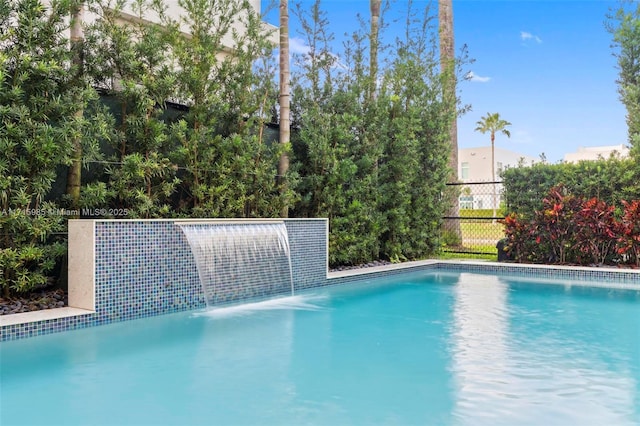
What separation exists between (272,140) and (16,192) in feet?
15.2

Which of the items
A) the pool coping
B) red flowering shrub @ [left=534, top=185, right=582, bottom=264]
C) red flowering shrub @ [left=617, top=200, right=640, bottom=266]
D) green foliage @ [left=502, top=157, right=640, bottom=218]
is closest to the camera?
the pool coping

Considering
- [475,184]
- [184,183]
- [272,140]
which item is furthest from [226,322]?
[475,184]

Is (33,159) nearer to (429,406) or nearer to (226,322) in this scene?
(226,322)

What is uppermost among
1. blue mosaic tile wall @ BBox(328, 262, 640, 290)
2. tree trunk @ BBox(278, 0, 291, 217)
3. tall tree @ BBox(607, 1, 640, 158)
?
tall tree @ BBox(607, 1, 640, 158)

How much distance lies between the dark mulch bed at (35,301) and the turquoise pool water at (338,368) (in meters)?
0.69

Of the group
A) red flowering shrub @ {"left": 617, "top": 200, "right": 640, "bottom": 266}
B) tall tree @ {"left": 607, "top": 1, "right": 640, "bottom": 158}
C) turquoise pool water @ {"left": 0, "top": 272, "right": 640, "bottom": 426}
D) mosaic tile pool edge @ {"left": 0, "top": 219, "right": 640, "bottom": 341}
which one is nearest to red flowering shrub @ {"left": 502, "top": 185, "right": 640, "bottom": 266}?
red flowering shrub @ {"left": 617, "top": 200, "right": 640, "bottom": 266}

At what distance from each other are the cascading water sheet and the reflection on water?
2.47 meters

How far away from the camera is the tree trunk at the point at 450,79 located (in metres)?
11.6

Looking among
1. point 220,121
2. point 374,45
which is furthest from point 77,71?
point 374,45

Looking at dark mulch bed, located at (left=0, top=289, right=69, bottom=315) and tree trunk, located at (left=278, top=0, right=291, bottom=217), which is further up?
tree trunk, located at (left=278, top=0, right=291, bottom=217)

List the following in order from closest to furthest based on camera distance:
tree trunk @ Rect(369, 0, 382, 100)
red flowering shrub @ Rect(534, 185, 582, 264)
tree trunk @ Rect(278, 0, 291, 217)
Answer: tree trunk @ Rect(278, 0, 291, 217) < red flowering shrub @ Rect(534, 185, 582, 264) < tree trunk @ Rect(369, 0, 382, 100)

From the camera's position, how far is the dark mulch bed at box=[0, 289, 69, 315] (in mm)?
5715

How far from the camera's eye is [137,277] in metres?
6.09

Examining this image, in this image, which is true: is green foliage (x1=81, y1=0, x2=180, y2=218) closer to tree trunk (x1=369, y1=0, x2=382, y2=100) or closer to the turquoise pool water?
the turquoise pool water
